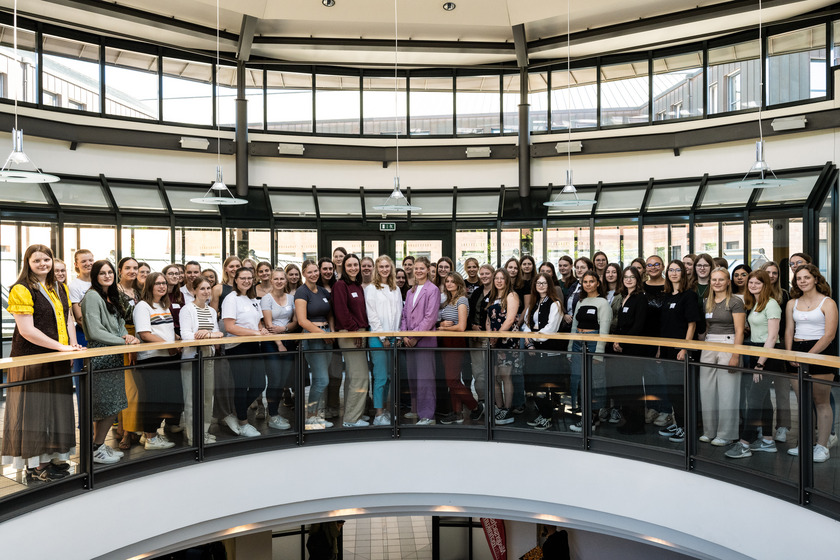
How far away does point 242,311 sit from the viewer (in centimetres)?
641

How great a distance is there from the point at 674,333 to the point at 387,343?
9.33 feet

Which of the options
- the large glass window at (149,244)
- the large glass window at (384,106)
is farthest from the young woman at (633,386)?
the large glass window at (149,244)

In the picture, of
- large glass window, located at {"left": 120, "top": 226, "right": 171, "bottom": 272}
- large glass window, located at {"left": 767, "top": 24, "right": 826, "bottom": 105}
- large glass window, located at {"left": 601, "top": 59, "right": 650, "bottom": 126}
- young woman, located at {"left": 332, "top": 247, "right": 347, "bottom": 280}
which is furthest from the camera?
large glass window, located at {"left": 601, "top": 59, "right": 650, "bottom": 126}

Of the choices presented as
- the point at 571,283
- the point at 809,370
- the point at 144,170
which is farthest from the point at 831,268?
the point at 144,170

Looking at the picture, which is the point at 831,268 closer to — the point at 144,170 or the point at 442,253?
the point at 442,253

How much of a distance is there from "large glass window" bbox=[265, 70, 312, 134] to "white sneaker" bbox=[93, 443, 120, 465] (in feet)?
29.4

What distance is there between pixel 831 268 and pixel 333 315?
26.6 ft

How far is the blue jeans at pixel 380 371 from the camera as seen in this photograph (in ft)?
20.9

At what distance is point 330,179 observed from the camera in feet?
43.0

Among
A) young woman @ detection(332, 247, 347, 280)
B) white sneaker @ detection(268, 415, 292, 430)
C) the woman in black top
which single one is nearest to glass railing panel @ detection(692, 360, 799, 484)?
the woman in black top

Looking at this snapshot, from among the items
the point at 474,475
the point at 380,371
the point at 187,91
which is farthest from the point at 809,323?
the point at 187,91

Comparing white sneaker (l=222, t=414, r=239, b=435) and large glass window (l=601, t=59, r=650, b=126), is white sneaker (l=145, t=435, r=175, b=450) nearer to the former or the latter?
white sneaker (l=222, t=414, r=239, b=435)

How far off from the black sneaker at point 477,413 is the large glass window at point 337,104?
813 cm

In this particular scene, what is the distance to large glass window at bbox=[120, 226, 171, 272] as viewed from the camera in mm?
11422
